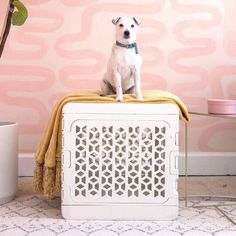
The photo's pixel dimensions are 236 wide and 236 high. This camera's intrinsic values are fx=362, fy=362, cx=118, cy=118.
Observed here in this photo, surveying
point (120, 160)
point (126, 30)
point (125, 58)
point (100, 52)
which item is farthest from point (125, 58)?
point (100, 52)

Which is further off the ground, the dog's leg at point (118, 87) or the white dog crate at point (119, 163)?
the dog's leg at point (118, 87)

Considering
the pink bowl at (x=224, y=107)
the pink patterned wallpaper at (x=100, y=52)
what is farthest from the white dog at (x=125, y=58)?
the pink patterned wallpaper at (x=100, y=52)

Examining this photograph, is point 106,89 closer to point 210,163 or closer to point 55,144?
point 55,144

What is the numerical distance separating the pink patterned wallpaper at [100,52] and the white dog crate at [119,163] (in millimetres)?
688

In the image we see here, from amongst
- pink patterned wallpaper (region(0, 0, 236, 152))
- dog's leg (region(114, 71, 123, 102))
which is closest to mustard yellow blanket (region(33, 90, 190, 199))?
dog's leg (region(114, 71, 123, 102))

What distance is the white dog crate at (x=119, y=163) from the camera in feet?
4.15

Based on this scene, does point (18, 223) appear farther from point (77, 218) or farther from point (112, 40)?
point (112, 40)

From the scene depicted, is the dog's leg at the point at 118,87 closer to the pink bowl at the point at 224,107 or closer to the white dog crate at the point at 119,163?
the white dog crate at the point at 119,163

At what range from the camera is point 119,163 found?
4.19ft

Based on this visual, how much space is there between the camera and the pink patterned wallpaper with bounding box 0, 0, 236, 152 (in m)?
1.88

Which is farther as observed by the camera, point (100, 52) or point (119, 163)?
point (100, 52)

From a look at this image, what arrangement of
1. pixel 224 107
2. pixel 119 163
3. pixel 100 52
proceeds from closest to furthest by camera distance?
pixel 119 163, pixel 224 107, pixel 100 52

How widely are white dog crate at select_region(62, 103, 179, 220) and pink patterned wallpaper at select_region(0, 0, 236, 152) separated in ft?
2.26

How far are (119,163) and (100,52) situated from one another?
0.82 m
